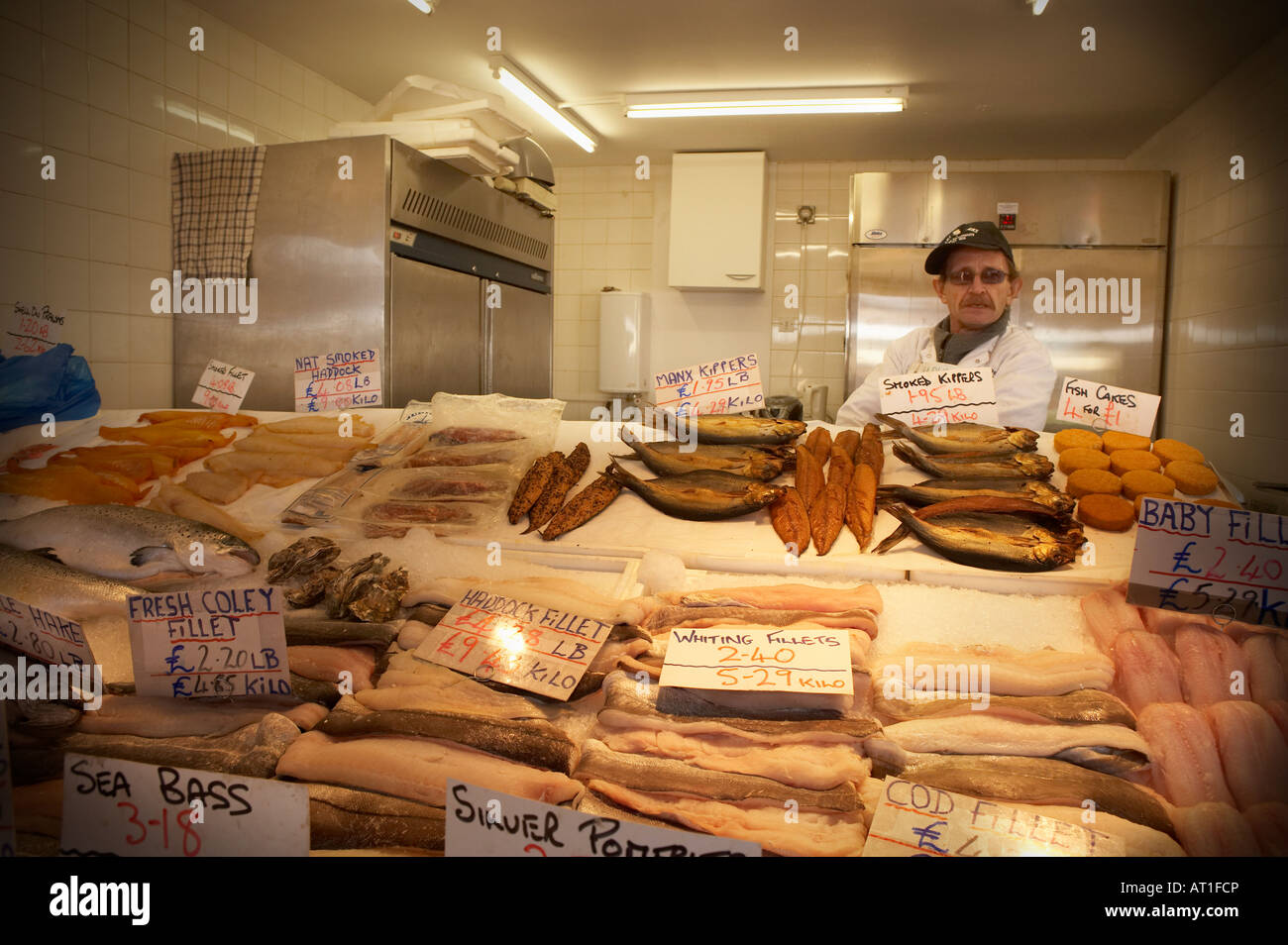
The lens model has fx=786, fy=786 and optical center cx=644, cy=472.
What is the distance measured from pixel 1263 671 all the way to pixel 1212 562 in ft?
0.61

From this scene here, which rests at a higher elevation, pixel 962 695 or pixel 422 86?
pixel 422 86

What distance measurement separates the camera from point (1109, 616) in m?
1.47

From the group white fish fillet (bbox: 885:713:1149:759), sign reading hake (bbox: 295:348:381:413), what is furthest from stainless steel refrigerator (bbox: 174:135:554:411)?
white fish fillet (bbox: 885:713:1149:759)

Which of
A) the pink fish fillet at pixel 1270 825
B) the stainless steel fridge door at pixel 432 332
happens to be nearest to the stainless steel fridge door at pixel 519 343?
the stainless steel fridge door at pixel 432 332

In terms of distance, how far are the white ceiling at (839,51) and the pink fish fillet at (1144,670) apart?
3.99 m

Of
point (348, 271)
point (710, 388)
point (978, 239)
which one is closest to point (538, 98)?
point (348, 271)

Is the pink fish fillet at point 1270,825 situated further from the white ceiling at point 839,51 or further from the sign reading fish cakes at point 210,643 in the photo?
the white ceiling at point 839,51

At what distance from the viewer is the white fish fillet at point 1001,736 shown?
117 cm

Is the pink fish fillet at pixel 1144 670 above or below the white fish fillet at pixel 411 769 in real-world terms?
above

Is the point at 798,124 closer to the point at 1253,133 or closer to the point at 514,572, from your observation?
the point at 1253,133

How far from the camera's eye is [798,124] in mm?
6359

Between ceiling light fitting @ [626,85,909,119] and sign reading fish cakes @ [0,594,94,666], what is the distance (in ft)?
17.9
